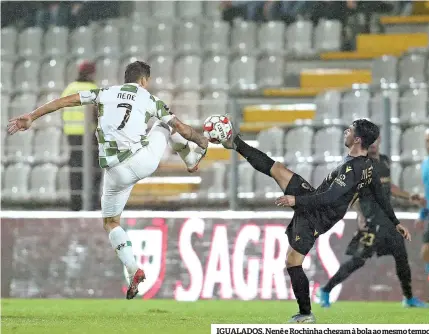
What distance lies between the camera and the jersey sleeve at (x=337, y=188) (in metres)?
9.09

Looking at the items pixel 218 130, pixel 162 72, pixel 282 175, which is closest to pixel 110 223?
pixel 218 130

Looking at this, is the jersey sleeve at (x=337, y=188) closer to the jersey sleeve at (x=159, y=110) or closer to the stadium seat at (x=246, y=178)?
the jersey sleeve at (x=159, y=110)

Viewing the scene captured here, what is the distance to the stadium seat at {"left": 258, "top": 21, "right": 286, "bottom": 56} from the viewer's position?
59.6 ft

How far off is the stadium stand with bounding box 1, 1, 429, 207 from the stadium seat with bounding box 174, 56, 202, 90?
2cm

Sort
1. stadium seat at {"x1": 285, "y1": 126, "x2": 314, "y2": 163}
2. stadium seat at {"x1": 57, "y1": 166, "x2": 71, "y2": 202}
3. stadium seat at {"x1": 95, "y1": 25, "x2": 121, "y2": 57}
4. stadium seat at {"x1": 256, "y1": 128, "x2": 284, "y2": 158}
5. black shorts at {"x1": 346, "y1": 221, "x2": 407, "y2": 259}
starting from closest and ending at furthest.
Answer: black shorts at {"x1": 346, "y1": 221, "x2": 407, "y2": 259}
stadium seat at {"x1": 285, "y1": 126, "x2": 314, "y2": 163}
stadium seat at {"x1": 256, "y1": 128, "x2": 284, "y2": 158}
stadium seat at {"x1": 57, "y1": 166, "x2": 71, "y2": 202}
stadium seat at {"x1": 95, "y1": 25, "x2": 121, "y2": 57}

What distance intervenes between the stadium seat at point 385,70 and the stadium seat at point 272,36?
1859mm

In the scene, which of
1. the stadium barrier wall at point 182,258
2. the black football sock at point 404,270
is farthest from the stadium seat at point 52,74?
the black football sock at point 404,270

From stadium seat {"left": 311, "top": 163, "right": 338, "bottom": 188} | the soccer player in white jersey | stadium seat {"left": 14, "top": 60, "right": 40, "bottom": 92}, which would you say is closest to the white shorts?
the soccer player in white jersey

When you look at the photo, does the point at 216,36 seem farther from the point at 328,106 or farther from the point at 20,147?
the point at 20,147

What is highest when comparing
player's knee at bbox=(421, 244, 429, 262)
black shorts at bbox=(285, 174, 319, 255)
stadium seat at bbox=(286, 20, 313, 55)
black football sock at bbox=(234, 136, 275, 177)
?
stadium seat at bbox=(286, 20, 313, 55)

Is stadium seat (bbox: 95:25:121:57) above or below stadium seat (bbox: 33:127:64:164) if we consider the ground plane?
above

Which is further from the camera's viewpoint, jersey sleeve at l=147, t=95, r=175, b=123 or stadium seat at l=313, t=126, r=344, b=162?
stadium seat at l=313, t=126, r=344, b=162

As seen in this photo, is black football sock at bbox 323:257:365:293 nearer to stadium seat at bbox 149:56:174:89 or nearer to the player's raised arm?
the player's raised arm

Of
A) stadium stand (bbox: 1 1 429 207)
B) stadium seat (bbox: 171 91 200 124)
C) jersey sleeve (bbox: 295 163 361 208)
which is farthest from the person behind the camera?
stadium seat (bbox: 171 91 200 124)
